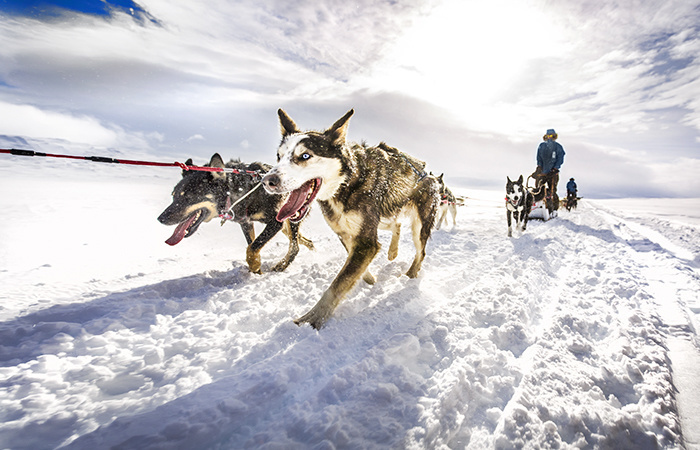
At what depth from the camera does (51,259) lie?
3.88 meters

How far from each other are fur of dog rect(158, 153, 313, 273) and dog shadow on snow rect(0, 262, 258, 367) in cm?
61

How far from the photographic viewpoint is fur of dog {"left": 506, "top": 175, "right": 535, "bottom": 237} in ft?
24.9

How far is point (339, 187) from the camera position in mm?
2680

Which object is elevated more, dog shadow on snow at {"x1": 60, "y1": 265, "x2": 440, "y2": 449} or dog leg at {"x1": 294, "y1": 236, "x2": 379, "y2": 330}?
dog leg at {"x1": 294, "y1": 236, "x2": 379, "y2": 330}

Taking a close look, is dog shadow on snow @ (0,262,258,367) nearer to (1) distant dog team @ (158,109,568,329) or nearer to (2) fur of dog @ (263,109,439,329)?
(1) distant dog team @ (158,109,568,329)

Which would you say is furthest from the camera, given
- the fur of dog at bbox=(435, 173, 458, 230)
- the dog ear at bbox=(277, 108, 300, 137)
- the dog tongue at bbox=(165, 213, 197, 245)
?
the fur of dog at bbox=(435, 173, 458, 230)

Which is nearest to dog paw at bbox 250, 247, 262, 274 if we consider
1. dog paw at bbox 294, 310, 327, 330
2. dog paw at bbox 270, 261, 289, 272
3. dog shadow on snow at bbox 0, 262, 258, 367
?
dog paw at bbox 270, 261, 289, 272

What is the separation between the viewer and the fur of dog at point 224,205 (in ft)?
11.2

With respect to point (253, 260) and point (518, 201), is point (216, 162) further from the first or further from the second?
point (518, 201)

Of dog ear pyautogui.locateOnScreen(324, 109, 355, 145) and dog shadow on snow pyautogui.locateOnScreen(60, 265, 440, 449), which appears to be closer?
dog shadow on snow pyautogui.locateOnScreen(60, 265, 440, 449)

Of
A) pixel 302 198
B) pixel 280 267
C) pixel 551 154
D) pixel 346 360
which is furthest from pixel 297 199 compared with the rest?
pixel 551 154

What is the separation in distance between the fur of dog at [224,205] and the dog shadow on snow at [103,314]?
2.00ft

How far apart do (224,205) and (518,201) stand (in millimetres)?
7322

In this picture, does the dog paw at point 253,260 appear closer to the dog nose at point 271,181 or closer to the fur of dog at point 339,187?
the fur of dog at point 339,187
